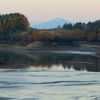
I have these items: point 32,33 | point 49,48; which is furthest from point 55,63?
point 32,33

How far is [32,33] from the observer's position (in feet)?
413

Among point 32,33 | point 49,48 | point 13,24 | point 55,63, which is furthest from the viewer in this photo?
point 13,24

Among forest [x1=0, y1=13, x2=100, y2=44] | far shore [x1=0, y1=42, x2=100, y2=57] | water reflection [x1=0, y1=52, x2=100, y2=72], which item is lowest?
water reflection [x1=0, y1=52, x2=100, y2=72]

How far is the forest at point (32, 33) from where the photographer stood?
393 ft

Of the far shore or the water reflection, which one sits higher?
the far shore

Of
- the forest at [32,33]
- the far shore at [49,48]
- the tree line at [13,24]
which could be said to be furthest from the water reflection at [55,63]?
the tree line at [13,24]

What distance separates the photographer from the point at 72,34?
124 meters

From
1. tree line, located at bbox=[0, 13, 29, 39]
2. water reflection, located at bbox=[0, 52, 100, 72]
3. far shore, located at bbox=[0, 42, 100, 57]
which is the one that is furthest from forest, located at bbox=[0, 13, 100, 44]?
water reflection, located at bbox=[0, 52, 100, 72]

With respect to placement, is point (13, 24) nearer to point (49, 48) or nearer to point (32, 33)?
point (32, 33)

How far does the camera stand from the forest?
393 ft

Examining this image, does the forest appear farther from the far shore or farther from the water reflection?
the water reflection

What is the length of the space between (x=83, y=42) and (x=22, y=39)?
746 inches

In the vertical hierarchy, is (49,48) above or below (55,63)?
above

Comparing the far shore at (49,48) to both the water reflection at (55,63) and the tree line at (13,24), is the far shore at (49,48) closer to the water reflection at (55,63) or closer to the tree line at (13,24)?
the tree line at (13,24)
